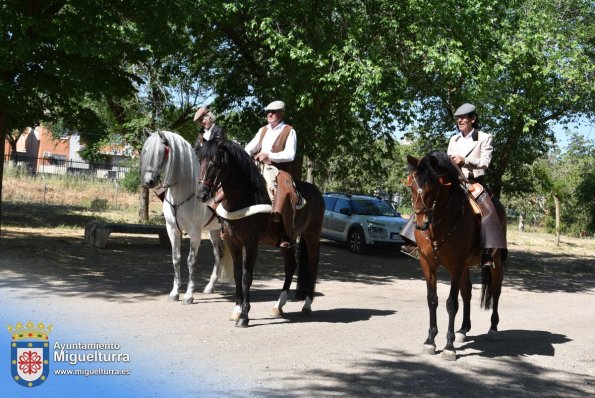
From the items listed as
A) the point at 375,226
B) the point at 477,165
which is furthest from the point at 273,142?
Answer: the point at 375,226

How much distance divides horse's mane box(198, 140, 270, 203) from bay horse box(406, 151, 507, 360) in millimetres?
2211

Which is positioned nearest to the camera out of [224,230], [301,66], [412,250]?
[412,250]

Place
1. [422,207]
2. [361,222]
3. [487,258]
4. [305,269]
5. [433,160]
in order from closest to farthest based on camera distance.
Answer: [422,207] < [433,160] < [487,258] < [305,269] < [361,222]

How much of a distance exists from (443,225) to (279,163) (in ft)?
8.59

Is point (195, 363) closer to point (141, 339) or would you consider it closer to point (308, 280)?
point (141, 339)

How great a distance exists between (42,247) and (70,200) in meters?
19.3

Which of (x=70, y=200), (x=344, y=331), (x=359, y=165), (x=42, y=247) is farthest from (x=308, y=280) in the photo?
(x=70, y=200)

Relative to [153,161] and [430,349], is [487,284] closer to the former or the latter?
[430,349]

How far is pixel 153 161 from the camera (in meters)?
9.59

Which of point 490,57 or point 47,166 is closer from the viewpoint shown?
point 490,57

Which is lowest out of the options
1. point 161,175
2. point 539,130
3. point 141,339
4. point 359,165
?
point 141,339

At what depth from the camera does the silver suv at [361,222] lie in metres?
A: 20.6

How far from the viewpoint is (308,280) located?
9.63 m

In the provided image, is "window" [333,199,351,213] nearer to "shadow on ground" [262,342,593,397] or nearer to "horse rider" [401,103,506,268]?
"horse rider" [401,103,506,268]
